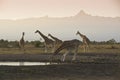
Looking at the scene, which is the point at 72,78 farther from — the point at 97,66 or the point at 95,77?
the point at 97,66

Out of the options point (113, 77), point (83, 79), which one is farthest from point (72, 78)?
point (113, 77)

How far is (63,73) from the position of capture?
18656mm

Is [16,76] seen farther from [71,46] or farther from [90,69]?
[71,46]

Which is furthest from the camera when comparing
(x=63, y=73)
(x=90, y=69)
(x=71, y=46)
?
(x=71, y=46)

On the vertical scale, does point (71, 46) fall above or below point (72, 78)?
above

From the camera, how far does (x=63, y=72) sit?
62.2 ft

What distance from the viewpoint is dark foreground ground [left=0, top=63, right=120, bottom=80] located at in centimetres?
1742

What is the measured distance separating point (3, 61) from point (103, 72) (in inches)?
309

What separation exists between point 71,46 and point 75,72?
18.5 ft

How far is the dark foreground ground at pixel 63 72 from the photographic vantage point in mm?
17422

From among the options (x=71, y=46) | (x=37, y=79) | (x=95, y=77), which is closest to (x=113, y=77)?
(x=95, y=77)

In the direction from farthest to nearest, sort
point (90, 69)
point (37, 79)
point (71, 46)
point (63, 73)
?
point (71, 46), point (90, 69), point (63, 73), point (37, 79)

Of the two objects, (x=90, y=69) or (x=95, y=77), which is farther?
(x=90, y=69)

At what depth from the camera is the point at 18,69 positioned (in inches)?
778
